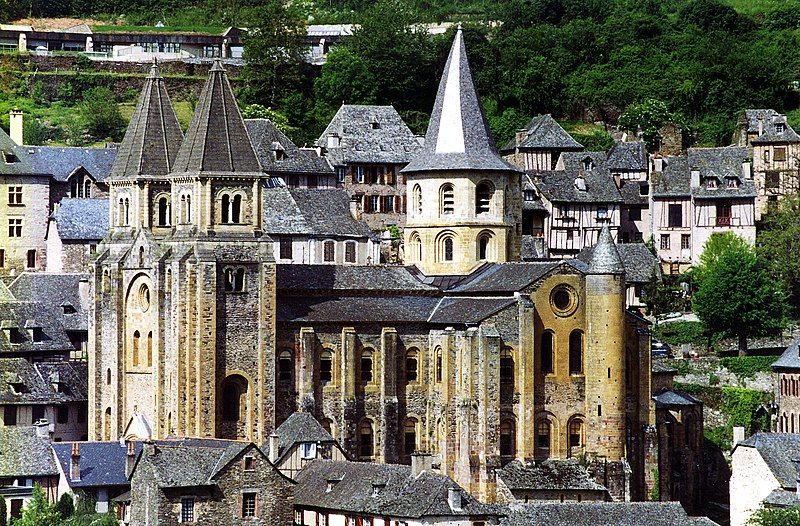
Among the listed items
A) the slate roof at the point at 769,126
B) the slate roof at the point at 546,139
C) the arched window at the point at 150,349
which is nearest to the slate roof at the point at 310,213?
the arched window at the point at 150,349

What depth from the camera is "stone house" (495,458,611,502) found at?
3553 inches

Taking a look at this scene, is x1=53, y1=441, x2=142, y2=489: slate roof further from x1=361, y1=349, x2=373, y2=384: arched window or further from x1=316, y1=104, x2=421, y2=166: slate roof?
x1=316, y1=104, x2=421, y2=166: slate roof

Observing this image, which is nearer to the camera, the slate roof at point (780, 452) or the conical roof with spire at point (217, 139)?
the slate roof at point (780, 452)

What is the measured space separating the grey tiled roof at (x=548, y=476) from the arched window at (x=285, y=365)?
A: 9.47m

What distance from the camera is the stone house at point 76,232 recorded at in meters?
115

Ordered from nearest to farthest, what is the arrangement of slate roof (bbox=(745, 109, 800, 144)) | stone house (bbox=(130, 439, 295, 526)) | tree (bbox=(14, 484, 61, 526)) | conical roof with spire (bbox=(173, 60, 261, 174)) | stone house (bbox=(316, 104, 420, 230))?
1. stone house (bbox=(130, 439, 295, 526))
2. tree (bbox=(14, 484, 61, 526))
3. conical roof with spire (bbox=(173, 60, 261, 174))
4. stone house (bbox=(316, 104, 420, 230))
5. slate roof (bbox=(745, 109, 800, 144))

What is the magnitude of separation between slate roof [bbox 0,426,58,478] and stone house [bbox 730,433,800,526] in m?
27.0

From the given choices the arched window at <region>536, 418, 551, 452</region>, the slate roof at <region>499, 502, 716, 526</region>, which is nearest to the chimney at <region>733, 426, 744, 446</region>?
the arched window at <region>536, 418, 551, 452</region>

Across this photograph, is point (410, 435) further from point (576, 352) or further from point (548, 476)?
point (576, 352)

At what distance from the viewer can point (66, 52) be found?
151m

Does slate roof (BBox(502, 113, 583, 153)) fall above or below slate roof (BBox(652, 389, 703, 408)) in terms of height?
above

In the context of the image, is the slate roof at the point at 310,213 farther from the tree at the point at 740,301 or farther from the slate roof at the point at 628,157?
the slate roof at the point at 628,157

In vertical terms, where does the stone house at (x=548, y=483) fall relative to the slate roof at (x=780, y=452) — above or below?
below

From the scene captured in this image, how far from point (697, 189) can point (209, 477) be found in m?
53.8
